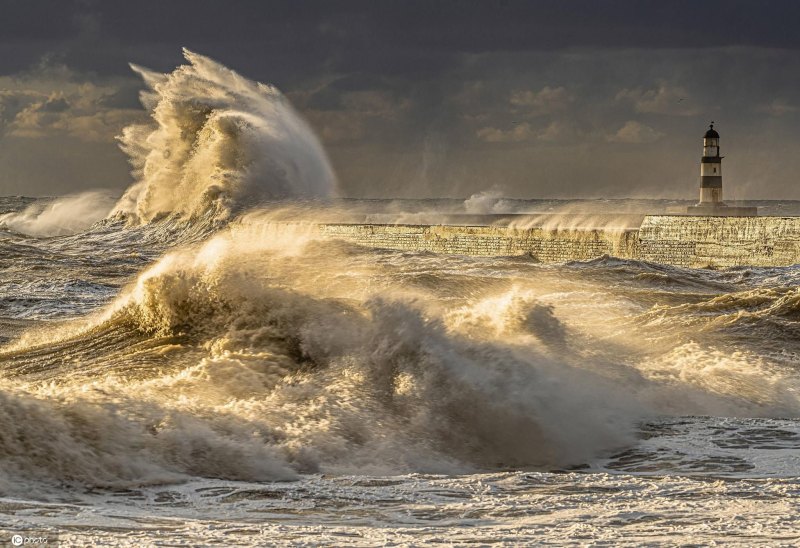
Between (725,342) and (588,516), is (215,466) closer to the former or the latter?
(588,516)

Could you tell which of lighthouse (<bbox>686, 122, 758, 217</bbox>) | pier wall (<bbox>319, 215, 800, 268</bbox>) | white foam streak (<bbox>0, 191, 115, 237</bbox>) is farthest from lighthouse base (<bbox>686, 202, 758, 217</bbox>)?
white foam streak (<bbox>0, 191, 115, 237</bbox>)

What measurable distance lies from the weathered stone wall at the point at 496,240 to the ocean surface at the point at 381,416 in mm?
10462

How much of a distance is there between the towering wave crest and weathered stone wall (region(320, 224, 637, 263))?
304 inches

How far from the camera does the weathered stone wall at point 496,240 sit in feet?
75.5

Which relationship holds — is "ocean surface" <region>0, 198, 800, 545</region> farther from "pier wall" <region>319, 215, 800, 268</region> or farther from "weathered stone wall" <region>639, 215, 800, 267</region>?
"pier wall" <region>319, 215, 800, 268</region>

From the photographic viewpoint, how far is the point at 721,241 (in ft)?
70.7

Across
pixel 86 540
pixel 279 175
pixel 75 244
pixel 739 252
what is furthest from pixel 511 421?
pixel 279 175

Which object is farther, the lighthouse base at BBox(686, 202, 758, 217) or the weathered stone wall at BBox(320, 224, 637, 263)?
the lighthouse base at BBox(686, 202, 758, 217)

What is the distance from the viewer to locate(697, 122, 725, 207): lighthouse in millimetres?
28531

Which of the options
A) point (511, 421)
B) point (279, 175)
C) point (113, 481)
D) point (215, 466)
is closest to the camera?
point (113, 481)

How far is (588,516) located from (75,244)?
2732 centimetres

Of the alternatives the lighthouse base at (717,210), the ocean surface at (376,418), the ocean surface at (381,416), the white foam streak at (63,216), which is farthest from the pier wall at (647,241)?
the white foam streak at (63,216)

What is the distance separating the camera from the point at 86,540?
418 cm

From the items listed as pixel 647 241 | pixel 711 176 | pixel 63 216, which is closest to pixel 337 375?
pixel 647 241
